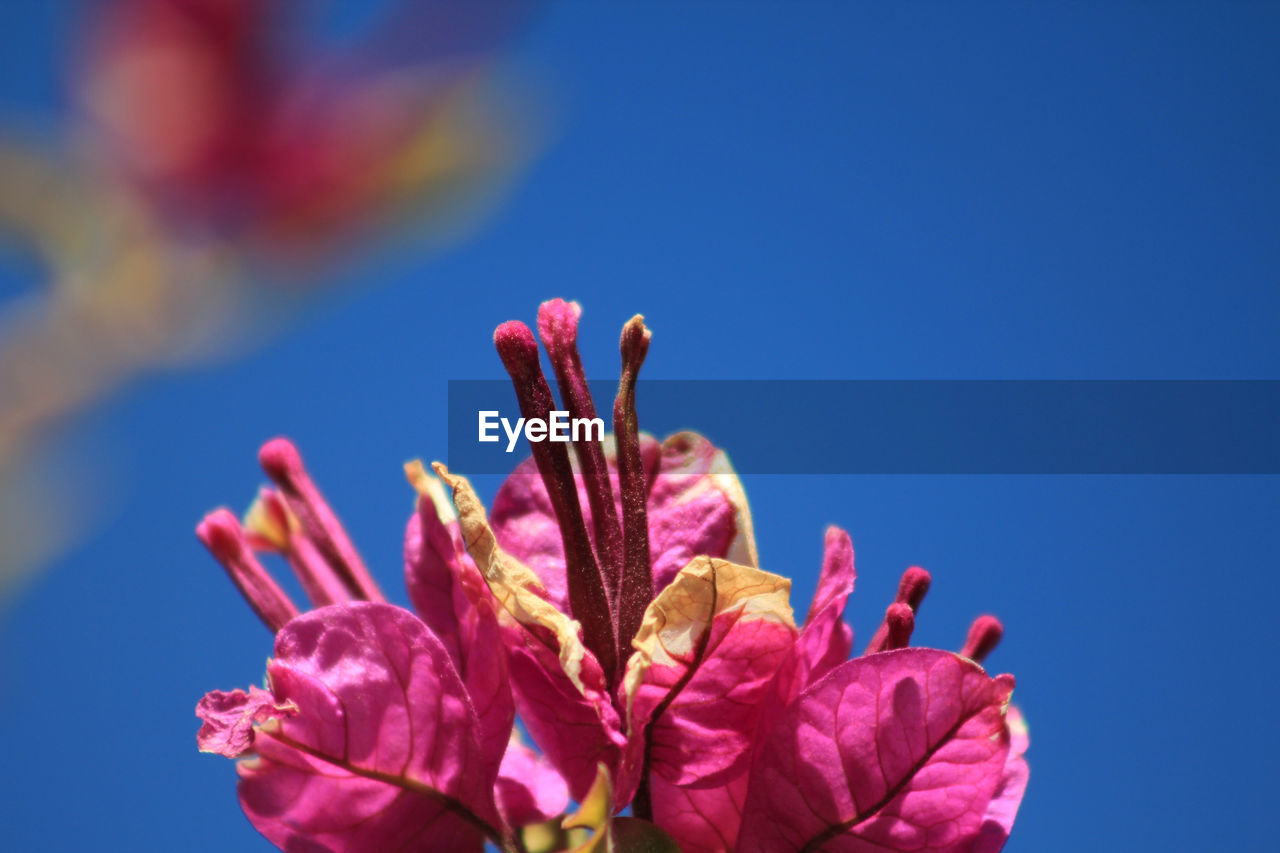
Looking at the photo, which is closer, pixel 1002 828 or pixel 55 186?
pixel 1002 828

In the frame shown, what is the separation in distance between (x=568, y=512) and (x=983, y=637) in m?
0.18

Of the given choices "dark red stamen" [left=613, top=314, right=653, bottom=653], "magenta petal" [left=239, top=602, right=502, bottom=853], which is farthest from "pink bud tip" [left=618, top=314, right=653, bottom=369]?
"magenta petal" [left=239, top=602, right=502, bottom=853]

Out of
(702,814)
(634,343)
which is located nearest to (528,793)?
(702,814)

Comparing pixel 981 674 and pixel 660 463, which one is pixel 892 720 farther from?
pixel 660 463

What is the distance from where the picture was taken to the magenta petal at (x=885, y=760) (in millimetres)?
349

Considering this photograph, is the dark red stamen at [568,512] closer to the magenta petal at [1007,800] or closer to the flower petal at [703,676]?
the flower petal at [703,676]

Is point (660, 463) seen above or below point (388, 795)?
above

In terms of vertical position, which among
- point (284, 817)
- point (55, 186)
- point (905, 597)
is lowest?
point (284, 817)

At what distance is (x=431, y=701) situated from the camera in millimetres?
352

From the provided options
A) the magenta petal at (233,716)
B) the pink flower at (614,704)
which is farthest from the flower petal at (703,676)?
the magenta petal at (233,716)

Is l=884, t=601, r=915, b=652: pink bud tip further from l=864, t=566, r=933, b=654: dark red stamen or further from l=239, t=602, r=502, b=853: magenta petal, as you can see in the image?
l=239, t=602, r=502, b=853: magenta petal

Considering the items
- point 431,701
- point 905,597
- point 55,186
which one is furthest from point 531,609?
point 55,186

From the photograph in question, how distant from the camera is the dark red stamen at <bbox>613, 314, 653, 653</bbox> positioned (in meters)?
0.38

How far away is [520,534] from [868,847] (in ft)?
0.54
